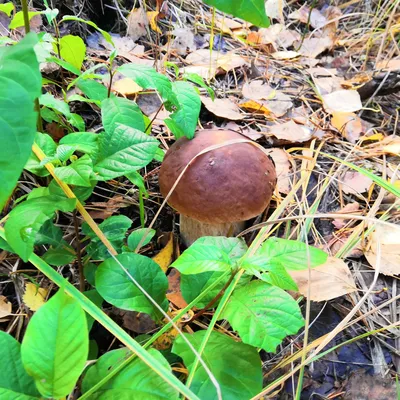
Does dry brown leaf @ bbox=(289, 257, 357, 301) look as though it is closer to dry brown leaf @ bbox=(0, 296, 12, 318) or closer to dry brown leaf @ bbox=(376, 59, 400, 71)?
dry brown leaf @ bbox=(0, 296, 12, 318)

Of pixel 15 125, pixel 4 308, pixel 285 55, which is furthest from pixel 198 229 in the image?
pixel 285 55

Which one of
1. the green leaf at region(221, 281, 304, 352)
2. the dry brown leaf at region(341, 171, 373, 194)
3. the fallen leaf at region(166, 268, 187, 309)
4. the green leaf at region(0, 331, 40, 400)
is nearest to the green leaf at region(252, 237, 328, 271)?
the green leaf at region(221, 281, 304, 352)

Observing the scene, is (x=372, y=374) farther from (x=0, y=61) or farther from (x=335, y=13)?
(x=335, y=13)

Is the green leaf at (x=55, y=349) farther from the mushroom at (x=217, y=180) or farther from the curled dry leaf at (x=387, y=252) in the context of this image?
the curled dry leaf at (x=387, y=252)

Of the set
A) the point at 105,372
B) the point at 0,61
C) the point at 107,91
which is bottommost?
the point at 105,372

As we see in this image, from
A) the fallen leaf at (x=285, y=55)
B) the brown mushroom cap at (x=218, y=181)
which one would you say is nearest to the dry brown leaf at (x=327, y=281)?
the brown mushroom cap at (x=218, y=181)

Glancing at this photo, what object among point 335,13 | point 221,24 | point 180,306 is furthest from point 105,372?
point 335,13
